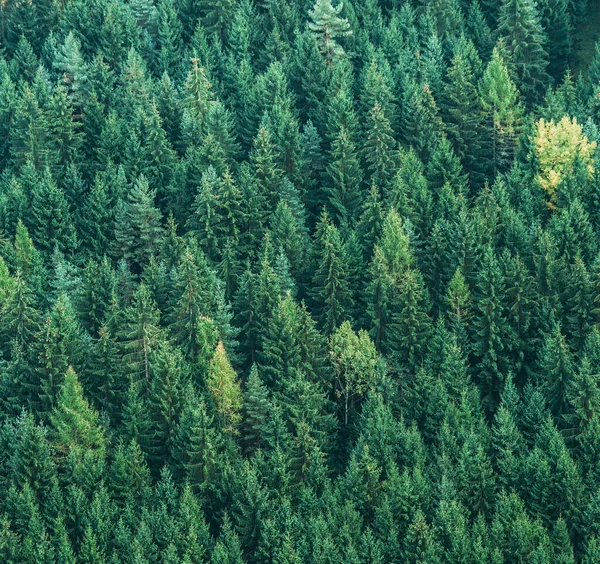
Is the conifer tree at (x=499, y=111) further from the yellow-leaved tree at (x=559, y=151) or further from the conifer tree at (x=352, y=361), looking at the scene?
the conifer tree at (x=352, y=361)

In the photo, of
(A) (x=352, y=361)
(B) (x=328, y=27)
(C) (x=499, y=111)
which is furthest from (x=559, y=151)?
(B) (x=328, y=27)

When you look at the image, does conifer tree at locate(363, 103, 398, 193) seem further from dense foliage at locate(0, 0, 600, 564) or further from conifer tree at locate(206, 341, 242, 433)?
conifer tree at locate(206, 341, 242, 433)

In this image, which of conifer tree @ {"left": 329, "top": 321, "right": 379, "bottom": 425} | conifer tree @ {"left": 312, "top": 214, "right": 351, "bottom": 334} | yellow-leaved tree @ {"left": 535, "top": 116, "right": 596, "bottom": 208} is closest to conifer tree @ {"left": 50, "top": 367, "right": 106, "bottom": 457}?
conifer tree @ {"left": 329, "top": 321, "right": 379, "bottom": 425}

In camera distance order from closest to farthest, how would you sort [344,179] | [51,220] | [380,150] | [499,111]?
[51,220]
[344,179]
[380,150]
[499,111]

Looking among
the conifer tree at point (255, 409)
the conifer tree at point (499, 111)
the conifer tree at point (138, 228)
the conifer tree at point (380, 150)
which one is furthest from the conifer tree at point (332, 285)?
the conifer tree at point (499, 111)

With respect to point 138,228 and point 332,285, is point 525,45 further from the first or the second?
point 138,228
